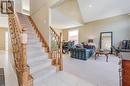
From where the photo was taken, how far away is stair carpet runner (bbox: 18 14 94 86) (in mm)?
3705

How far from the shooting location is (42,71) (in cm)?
419

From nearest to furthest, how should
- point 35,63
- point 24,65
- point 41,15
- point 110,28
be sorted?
1. point 24,65
2. point 35,63
3. point 41,15
4. point 110,28

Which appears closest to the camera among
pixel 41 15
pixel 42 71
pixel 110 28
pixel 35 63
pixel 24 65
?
pixel 24 65

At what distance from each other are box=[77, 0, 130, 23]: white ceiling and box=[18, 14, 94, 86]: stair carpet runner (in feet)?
13.3

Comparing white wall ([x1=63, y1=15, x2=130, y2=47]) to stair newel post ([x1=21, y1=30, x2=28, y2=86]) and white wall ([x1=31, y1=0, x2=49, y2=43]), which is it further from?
stair newel post ([x1=21, y1=30, x2=28, y2=86])

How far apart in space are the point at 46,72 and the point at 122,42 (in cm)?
761

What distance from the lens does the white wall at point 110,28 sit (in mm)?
10100

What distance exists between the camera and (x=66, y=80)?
397 cm

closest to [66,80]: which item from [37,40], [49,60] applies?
[49,60]

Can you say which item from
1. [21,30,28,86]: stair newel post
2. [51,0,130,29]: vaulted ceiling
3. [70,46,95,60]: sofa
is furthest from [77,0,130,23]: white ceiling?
[21,30,28,86]: stair newel post

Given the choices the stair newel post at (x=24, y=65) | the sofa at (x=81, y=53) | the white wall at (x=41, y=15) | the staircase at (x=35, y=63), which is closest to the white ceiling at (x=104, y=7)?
the white wall at (x=41, y=15)

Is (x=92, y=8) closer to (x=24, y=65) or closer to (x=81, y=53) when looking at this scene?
(x=81, y=53)

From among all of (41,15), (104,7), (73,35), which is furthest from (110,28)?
(41,15)

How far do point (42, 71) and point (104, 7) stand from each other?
6502mm
